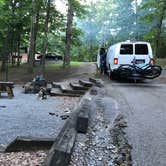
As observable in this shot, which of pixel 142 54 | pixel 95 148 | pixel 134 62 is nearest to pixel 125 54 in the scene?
pixel 134 62

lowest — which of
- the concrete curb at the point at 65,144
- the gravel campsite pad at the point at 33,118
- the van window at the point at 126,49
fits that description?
the gravel campsite pad at the point at 33,118

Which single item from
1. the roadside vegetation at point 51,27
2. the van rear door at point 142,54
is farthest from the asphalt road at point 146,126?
the roadside vegetation at point 51,27

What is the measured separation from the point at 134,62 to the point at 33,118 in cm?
1139

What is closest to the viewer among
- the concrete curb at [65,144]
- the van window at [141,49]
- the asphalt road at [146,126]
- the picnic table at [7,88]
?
the concrete curb at [65,144]

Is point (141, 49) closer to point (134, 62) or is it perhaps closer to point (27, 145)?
point (134, 62)

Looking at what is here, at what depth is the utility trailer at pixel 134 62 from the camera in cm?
2114

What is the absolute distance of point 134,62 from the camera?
21625mm

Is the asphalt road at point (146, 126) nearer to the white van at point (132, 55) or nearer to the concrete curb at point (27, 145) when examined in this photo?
the concrete curb at point (27, 145)

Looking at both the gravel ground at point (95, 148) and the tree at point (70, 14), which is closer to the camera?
the gravel ground at point (95, 148)

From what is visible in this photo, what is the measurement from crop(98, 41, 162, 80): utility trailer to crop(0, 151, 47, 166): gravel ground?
48.9 feet

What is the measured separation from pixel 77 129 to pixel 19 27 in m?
31.2

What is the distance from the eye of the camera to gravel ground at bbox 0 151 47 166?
602cm

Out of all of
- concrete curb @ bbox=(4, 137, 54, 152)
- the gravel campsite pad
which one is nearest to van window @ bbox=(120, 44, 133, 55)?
the gravel campsite pad

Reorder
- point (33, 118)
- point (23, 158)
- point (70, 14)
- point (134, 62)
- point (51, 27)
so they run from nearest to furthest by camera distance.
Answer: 1. point (23, 158)
2. point (33, 118)
3. point (134, 62)
4. point (70, 14)
5. point (51, 27)
